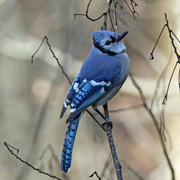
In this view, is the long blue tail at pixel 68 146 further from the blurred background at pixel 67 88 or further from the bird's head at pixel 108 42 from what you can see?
the blurred background at pixel 67 88

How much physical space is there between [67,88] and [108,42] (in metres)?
2.09

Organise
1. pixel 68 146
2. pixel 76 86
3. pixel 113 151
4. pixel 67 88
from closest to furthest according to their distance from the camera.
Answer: pixel 113 151 < pixel 68 146 < pixel 76 86 < pixel 67 88

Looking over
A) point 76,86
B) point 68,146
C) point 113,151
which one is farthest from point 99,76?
point 113,151

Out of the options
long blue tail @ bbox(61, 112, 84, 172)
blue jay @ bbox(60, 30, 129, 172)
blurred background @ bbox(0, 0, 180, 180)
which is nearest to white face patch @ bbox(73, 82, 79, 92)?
blue jay @ bbox(60, 30, 129, 172)

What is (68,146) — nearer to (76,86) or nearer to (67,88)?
(76,86)

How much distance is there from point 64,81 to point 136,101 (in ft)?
2.85

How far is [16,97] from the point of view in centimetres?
576

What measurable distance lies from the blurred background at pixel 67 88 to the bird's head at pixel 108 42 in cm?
172

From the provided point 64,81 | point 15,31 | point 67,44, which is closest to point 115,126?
point 64,81

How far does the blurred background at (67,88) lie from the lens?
16.9 feet

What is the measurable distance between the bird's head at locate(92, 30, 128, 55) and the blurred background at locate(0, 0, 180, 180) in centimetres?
172

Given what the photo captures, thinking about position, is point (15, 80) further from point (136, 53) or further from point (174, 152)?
point (174, 152)

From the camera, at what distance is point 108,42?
3.19 metres

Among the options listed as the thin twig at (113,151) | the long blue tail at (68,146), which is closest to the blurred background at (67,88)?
the long blue tail at (68,146)
